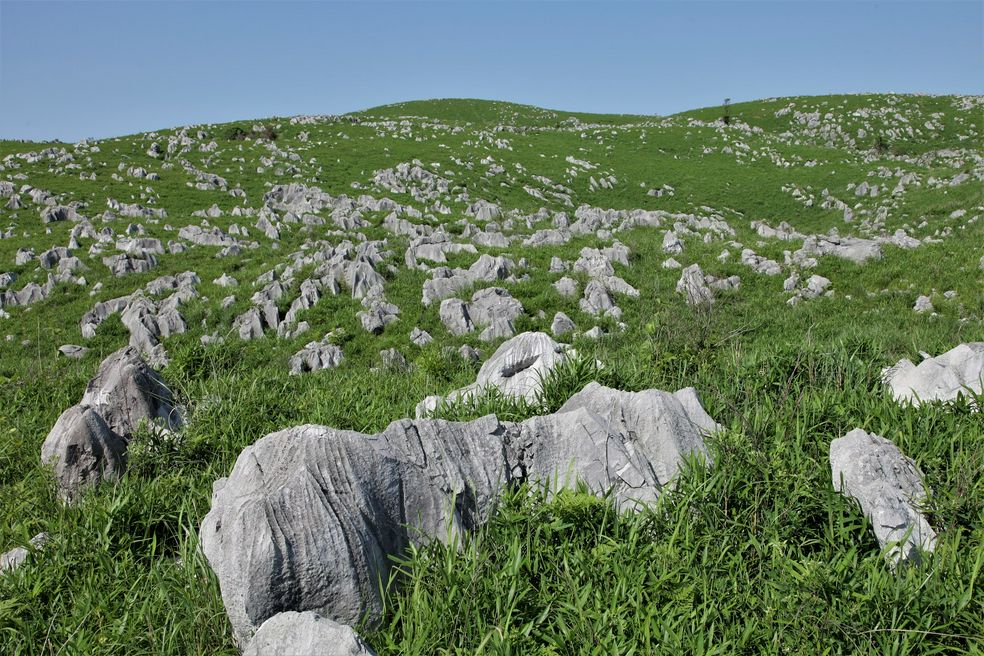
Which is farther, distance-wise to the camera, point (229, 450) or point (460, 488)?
point (229, 450)

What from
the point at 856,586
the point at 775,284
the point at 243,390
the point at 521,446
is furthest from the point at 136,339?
the point at 775,284

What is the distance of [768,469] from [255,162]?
4481 centimetres

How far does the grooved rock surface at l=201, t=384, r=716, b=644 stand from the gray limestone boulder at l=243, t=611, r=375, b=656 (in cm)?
38

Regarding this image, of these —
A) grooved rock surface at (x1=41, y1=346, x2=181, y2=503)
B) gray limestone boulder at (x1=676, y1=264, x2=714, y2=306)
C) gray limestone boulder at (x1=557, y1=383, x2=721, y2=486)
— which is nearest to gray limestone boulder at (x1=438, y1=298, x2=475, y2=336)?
Result: gray limestone boulder at (x1=676, y1=264, x2=714, y2=306)

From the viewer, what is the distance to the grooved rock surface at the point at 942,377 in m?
6.17

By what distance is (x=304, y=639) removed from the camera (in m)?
3.32

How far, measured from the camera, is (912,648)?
136 inches

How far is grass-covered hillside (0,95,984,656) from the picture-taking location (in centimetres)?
381

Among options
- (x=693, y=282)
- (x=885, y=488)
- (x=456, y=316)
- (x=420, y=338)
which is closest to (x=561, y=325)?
(x=456, y=316)

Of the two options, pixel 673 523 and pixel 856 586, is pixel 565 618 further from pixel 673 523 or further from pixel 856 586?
pixel 856 586

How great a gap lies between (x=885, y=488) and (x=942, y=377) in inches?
111

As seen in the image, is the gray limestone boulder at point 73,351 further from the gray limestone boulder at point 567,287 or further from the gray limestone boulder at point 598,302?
the gray limestone boulder at point 598,302

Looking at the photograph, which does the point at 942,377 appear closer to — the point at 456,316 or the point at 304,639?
the point at 304,639

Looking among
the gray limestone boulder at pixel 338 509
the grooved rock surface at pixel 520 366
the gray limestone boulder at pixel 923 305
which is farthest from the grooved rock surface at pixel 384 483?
the gray limestone boulder at pixel 923 305
